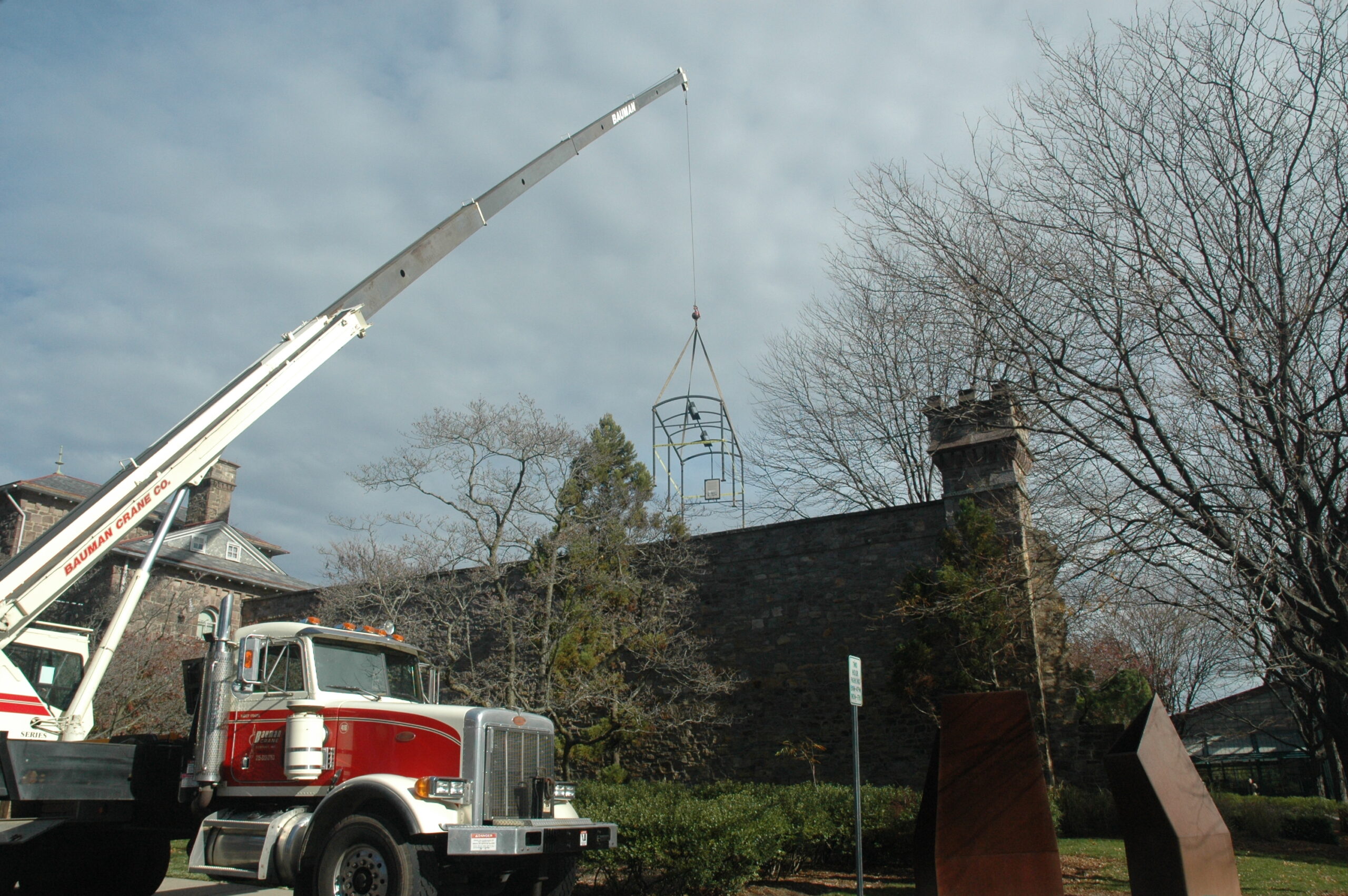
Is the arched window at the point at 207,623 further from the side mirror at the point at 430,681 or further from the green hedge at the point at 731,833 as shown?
the green hedge at the point at 731,833

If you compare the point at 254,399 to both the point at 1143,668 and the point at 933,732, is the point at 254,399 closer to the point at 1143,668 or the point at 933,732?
the point at 933,732

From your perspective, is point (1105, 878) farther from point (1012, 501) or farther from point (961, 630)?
point (1012, 501)

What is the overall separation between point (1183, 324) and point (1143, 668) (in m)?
19.8

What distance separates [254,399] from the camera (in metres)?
9.45

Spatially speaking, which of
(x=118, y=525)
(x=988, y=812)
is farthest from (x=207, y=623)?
(x=988, y=812)

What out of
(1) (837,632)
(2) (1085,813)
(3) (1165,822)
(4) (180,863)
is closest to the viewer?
(3) (1165,822)

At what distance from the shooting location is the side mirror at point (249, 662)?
292 inches

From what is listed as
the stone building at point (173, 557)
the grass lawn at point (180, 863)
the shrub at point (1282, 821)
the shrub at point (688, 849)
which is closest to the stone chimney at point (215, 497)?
the stone building at point (173, 557)

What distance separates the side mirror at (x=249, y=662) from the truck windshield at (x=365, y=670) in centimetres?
46

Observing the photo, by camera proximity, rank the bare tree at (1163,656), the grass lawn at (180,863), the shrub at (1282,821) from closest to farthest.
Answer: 1. the grass lawn at (180,863)
2. the shrub at (1282,821)
3. the bare tree at (1163,656)

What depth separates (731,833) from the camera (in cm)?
836

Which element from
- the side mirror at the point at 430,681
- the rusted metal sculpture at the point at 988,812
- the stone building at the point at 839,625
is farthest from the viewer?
the stone building at the point at 839,625

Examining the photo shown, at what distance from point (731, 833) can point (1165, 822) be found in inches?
142

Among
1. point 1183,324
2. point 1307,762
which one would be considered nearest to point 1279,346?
point 1183,324
